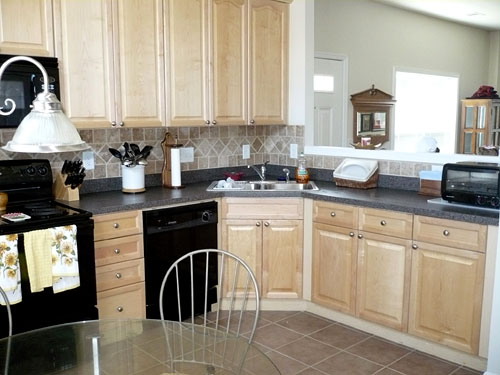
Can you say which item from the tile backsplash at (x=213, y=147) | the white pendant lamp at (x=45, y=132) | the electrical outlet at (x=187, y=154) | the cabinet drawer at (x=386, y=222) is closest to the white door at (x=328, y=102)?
the tile backsplash at (x=213, y=147)

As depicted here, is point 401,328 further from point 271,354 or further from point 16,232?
point 16,232

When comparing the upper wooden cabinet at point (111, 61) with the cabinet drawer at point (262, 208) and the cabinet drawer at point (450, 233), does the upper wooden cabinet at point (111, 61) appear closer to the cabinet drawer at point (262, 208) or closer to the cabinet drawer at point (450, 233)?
the cabinet drawer at point (262, 208)

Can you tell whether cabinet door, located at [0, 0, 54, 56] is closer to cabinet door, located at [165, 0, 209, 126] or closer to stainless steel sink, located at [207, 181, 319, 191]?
cabinet door, located at [165, 0, 209, 126]

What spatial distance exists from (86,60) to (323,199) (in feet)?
5.68

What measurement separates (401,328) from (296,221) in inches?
38.3

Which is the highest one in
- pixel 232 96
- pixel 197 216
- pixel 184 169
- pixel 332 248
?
pixel 232 96

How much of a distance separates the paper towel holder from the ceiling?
124 inches

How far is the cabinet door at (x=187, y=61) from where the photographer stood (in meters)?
3.44

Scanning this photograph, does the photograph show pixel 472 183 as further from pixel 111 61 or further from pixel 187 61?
pixel 111 61

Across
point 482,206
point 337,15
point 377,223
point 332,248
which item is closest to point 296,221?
point 332,248

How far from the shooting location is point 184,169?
3975 millimetres

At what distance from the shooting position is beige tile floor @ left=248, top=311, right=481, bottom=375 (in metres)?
2.88

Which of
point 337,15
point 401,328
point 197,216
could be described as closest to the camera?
point 401,328

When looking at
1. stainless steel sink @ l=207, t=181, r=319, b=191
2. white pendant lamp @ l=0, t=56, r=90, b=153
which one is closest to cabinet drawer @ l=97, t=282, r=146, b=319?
stainless steel sink @ l=207, t=181, r=319, b=191
